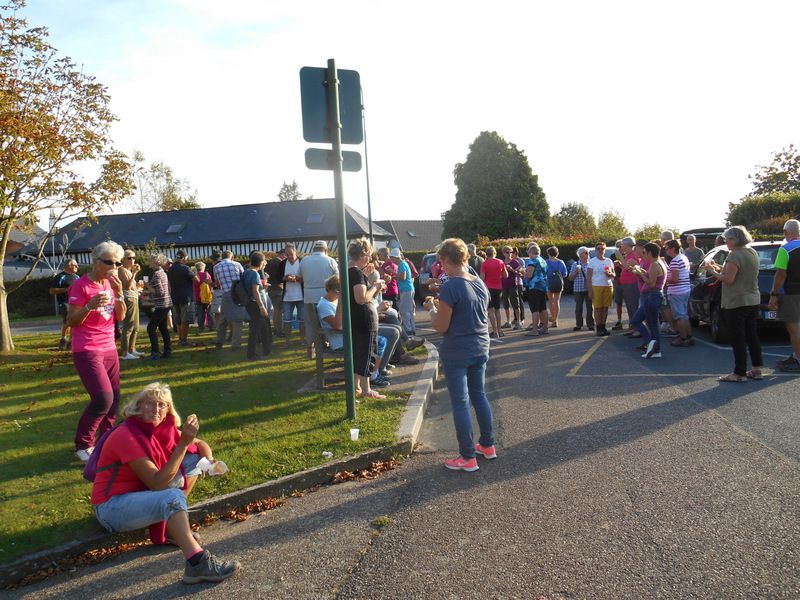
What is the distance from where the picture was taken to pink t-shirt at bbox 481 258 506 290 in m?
12.7

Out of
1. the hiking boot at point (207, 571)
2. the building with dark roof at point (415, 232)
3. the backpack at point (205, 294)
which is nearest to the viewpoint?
the hiking boot at point (207, 571)

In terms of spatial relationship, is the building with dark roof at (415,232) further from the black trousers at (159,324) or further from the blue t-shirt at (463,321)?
the blue t-shirt at (463,321)

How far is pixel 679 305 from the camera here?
10.9 metres

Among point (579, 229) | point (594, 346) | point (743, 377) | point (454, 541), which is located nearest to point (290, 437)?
point (454, 541)

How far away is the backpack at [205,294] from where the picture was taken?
15.6 meters

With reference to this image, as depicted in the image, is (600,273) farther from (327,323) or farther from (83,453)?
(83,453)

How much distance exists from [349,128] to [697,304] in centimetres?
871

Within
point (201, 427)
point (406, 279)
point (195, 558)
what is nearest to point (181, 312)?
point (406, 279)

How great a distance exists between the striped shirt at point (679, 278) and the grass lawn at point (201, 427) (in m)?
5.86

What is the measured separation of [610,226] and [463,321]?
3249cm

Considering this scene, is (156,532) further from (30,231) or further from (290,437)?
(30,231)

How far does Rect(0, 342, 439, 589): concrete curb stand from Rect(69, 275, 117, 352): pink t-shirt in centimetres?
177

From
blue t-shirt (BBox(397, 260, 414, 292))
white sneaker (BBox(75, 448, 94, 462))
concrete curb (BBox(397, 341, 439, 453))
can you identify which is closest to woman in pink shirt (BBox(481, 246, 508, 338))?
blue t-shirt (BBox(397, 260, 414, 292))

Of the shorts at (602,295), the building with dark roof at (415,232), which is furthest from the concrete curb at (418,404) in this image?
the building with dark roof at (415,232)
